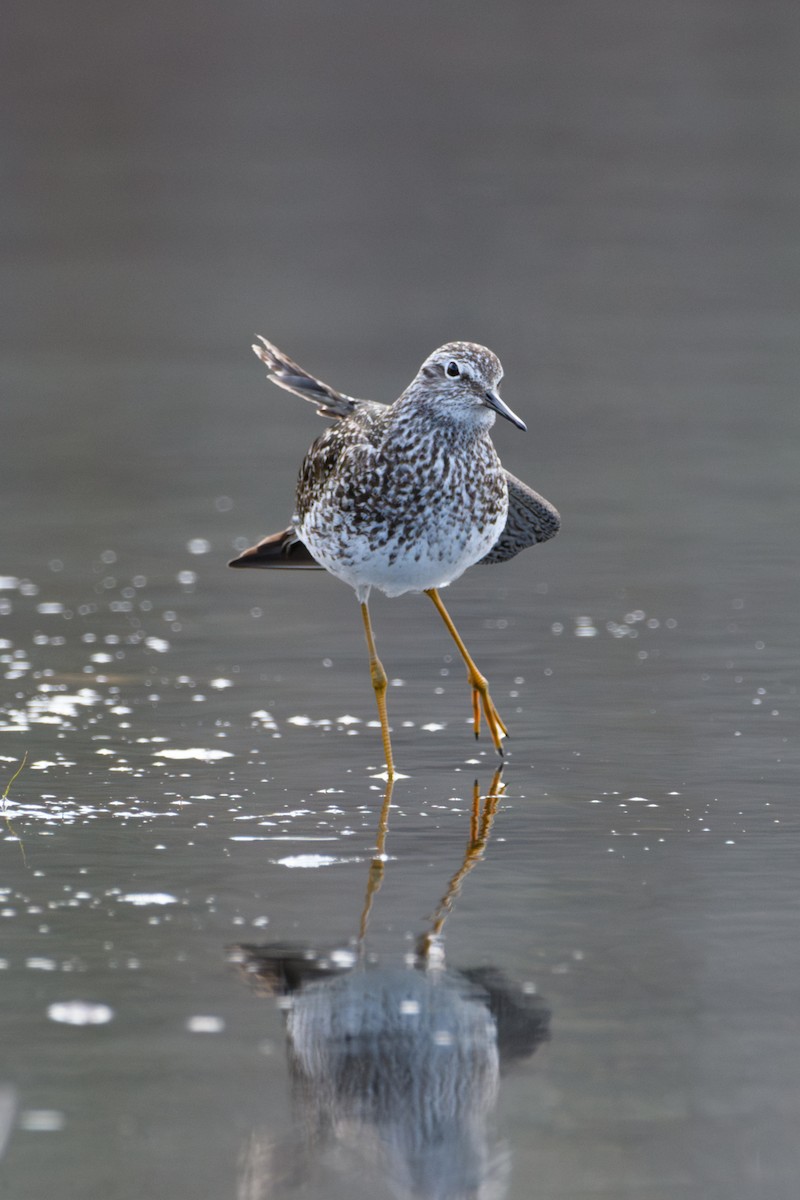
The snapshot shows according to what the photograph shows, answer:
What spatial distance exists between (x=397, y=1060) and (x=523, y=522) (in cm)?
391

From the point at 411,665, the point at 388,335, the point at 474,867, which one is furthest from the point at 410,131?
the point at 474,867

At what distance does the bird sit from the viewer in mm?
7465

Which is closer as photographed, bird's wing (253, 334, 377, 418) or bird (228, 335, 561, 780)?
bird (228, 335, 561, 780)

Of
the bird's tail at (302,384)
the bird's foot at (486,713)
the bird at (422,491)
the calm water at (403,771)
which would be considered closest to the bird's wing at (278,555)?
the calm water at (403,771)

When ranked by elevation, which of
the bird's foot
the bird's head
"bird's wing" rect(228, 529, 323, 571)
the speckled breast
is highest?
the bird's head

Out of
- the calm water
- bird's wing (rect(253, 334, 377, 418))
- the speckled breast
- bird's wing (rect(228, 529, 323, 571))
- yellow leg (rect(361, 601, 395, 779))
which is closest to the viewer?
the calm water

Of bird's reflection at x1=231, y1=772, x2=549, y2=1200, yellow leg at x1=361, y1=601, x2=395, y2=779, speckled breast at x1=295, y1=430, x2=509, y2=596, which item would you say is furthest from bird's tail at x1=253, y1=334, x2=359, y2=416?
bird's reflection at x1=231, y1=772, x2=549, y2=1200

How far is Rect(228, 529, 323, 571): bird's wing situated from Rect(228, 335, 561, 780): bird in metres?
0.65

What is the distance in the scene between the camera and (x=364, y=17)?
144ft

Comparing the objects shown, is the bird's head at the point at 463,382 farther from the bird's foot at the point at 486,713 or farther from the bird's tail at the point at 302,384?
the bird's foot at the point at 486,713

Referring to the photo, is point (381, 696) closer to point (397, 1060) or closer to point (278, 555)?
point (278, 555)

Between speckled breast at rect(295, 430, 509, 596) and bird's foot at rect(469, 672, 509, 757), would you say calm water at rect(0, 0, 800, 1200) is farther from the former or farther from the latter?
speckled breast at rect(295, 430, 509, 596)

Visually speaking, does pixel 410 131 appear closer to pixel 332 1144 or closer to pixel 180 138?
pixel 180 138

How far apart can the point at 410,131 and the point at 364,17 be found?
37.9ft
